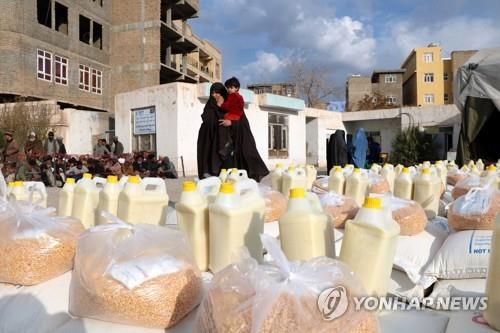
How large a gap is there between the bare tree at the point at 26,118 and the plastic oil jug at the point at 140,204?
573 inches

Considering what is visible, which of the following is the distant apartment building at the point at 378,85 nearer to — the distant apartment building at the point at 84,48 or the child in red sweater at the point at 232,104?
the distant apartment building at the point at 84,48

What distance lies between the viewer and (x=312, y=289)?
945mm

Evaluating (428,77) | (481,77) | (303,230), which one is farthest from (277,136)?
(428,77)

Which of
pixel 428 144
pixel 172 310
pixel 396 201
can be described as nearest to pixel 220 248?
pixel 172 310

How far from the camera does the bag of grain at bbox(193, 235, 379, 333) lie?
91 cm

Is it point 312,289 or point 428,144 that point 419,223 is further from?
point 428,144

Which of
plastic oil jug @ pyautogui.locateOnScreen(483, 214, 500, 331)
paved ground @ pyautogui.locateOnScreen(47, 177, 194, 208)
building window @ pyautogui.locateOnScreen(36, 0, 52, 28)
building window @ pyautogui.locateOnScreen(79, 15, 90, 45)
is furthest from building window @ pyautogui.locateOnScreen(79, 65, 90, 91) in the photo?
plastic oil jug @ pyautogui.locateOnScreen(483, 214, 500, 331)

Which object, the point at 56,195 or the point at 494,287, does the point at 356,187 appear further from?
the point at 56,195

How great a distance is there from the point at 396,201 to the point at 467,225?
33 cm

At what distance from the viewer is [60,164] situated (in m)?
9.79

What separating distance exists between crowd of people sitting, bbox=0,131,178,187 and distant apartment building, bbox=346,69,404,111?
34.1 m

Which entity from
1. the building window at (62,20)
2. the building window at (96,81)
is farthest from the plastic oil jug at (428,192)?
the building window at (62,20)

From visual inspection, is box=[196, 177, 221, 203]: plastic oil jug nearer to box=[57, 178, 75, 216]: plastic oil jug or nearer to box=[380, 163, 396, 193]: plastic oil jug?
box=[57, 178, 75, 216]: plastic oil jug

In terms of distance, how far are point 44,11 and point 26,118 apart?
10.4 m
